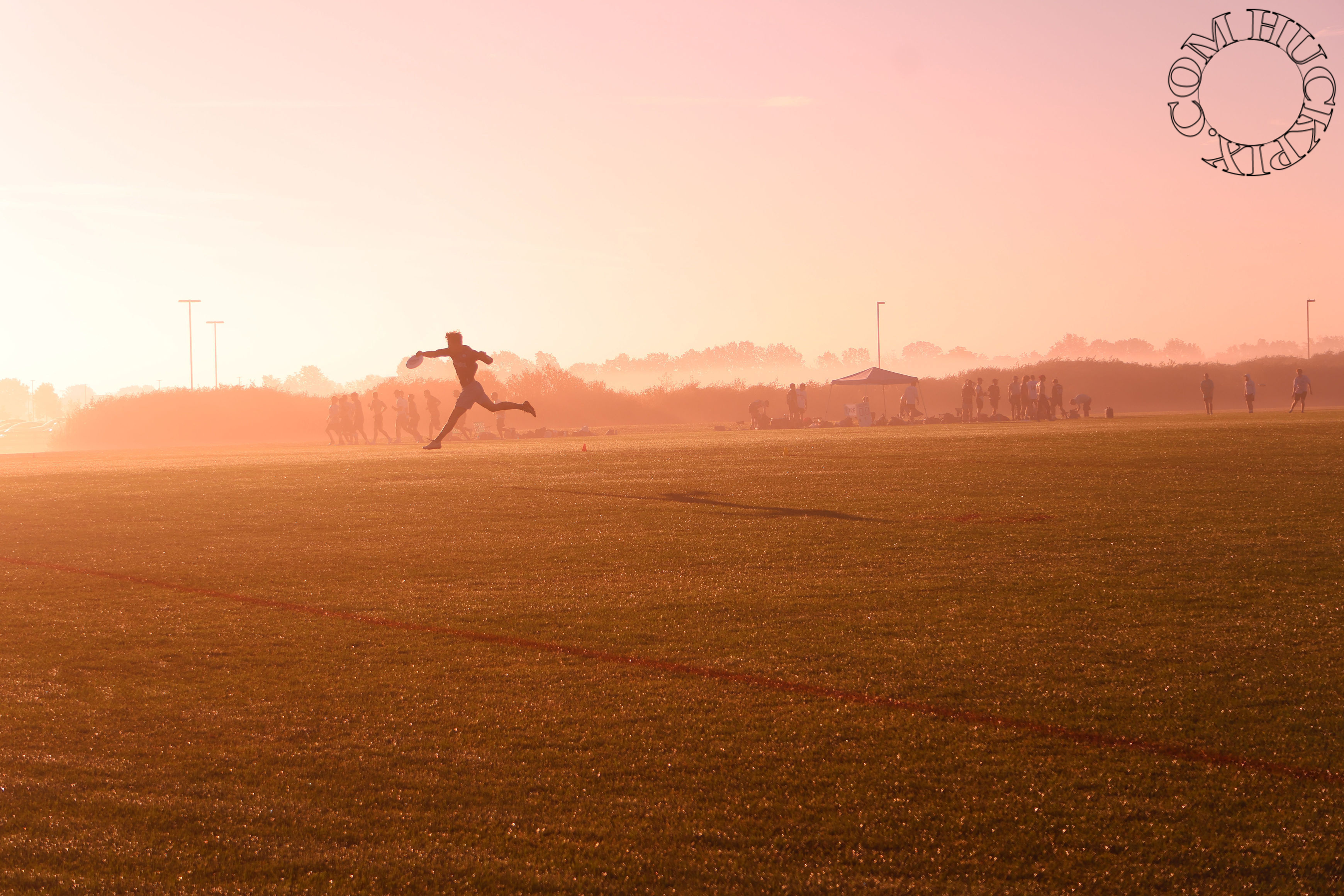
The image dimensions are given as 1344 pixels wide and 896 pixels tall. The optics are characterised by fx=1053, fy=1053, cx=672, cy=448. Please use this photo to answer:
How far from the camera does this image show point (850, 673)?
239 inches

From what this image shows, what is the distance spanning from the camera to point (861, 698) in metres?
5.61

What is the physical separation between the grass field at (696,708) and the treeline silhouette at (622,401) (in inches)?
2128

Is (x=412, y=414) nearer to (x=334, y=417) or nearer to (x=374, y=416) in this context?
(x=374, y=416)

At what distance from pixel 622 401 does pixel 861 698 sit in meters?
65.9

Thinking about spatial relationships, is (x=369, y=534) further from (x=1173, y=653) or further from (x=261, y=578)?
(x=1173, y=653)

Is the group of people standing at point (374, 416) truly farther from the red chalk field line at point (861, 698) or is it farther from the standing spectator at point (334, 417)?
the red chalk field line at point (861, 698)

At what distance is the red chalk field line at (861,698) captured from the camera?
4535 mm

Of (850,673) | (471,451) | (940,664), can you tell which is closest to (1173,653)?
(940,664)

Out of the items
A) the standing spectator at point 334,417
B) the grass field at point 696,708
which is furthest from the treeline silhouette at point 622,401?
the grass field at point 696,708

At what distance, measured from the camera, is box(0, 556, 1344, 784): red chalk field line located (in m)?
4.54

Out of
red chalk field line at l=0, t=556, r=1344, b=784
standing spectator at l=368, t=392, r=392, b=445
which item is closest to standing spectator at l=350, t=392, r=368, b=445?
standing spectator at l=368, t=392, r=392, b=445

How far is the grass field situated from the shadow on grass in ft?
2.15

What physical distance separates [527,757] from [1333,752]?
11.8ft

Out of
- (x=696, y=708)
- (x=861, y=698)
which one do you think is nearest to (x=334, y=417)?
(x=696, y=708)
